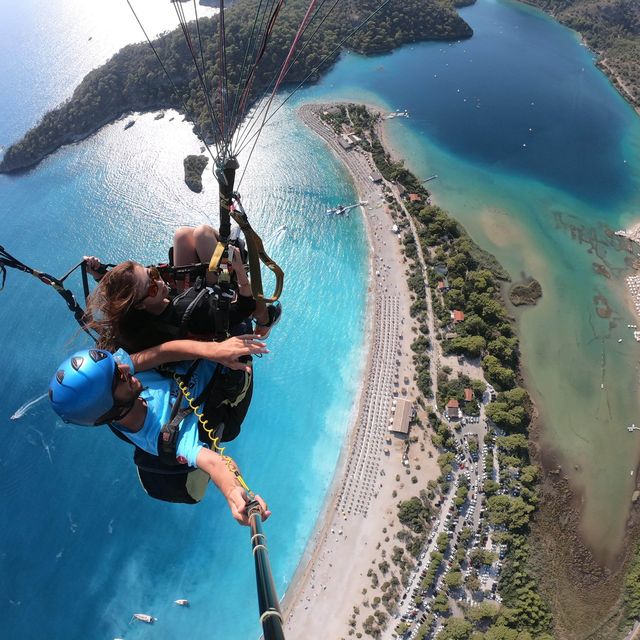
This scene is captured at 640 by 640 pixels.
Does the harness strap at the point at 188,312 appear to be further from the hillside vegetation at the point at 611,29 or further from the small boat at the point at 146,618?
the hillside vegetation at the point at 611,29

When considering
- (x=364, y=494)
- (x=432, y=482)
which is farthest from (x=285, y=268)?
(x=432, y=482)

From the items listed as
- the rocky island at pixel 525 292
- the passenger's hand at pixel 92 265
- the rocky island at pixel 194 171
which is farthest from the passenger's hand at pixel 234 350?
the rocky island at pixel 194 171

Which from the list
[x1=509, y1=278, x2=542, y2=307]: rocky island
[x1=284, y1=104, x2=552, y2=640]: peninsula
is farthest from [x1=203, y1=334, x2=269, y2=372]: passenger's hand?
[x1=509, y1=278, x2=542, y2=307]: rocky island

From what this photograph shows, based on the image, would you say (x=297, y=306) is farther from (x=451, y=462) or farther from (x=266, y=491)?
(x=451, y=462)

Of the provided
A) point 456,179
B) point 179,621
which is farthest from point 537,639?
point 456,179

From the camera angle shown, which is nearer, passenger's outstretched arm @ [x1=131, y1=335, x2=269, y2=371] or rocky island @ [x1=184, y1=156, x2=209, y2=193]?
passenger's outstretched arm @ [x1=131, y1=335, x2=269, y2=371]

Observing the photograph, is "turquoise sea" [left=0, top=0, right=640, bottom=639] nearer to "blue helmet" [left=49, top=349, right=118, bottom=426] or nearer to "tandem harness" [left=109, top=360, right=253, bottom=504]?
"tandem harness" [left=109, top=360, right=253, bottom=504]

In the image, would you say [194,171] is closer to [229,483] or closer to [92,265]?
[92,265]

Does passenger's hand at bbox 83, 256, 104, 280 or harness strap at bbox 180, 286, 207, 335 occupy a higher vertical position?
passenger's hand at bbox 83, 256, 104, 280
